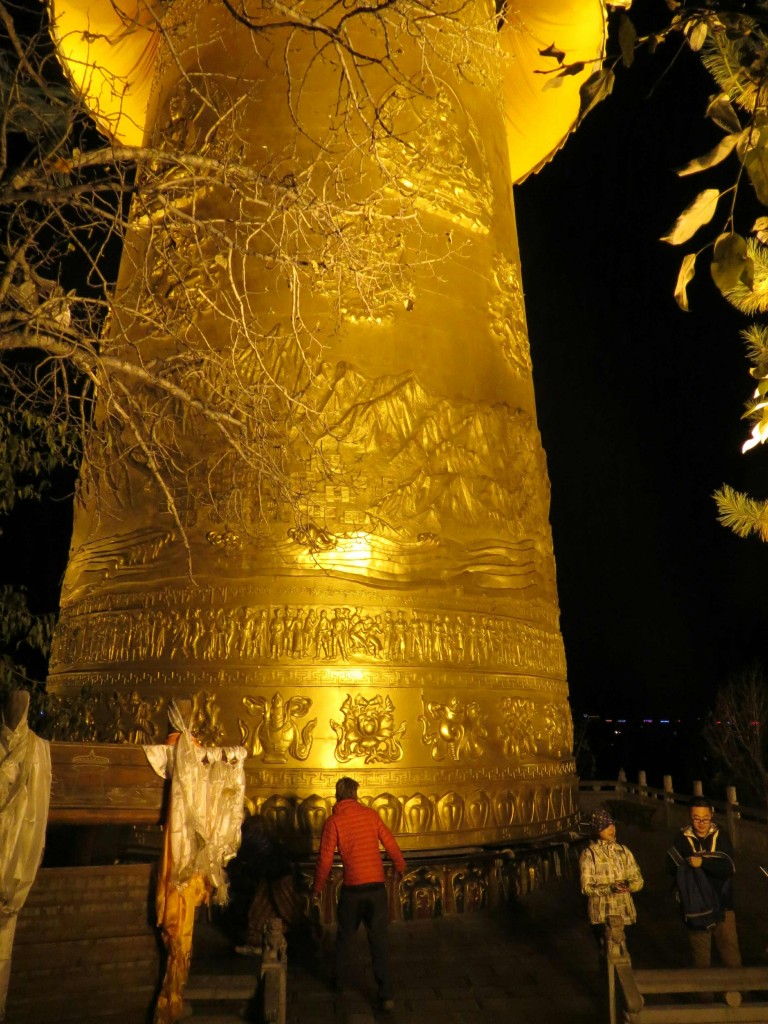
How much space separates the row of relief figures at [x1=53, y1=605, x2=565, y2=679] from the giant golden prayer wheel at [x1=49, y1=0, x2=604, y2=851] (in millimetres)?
18

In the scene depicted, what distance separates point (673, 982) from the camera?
4.06 metres

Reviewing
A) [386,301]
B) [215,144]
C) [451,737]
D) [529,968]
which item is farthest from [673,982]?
[215,144]

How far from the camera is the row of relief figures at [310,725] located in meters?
7.01

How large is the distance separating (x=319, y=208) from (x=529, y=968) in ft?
16.3

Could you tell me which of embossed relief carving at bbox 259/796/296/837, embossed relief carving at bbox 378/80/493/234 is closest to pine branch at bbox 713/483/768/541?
embossed relief carving at bbox 259/796/296/837

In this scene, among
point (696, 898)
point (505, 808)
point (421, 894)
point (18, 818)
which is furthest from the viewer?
point (505, 808)

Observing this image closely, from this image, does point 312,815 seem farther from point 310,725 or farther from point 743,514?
point 743,514

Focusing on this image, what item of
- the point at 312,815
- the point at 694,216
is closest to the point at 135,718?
the point at 312,815

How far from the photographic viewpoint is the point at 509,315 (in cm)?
940

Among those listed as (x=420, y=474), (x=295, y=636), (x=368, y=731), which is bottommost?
(x=368, y=731)

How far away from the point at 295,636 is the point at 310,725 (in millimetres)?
713

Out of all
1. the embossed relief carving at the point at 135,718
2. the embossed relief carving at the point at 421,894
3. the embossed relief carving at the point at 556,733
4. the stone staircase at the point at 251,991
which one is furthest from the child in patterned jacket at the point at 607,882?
the embossed relief carving at the point at 135,718

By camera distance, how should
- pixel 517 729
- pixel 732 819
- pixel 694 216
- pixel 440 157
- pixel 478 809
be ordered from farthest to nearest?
pixel 732 819, pixel 440 157, pixel 517 729, pixel 478 809, pixel 694 216

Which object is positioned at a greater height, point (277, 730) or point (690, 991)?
point (277, 730)
